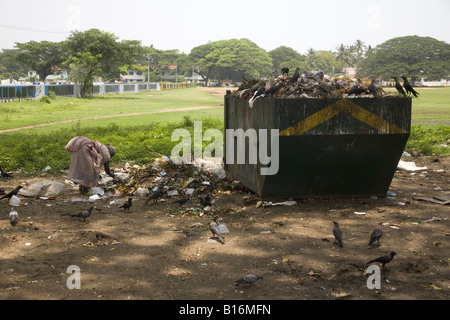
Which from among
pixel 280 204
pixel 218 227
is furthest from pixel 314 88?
pixel 218 227

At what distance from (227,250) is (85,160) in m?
3.42

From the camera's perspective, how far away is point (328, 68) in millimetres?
114125

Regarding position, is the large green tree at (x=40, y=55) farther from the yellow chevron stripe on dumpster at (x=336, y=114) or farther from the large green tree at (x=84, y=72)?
the yellow chevron stripe on dumpster at (x=336, y=114)

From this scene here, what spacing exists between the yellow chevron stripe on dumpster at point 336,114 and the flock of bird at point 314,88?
18 centimetres

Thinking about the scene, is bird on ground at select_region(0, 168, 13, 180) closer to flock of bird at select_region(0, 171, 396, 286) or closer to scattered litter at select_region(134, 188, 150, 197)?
flock of bird at select_region(0, 171, 396, 286)

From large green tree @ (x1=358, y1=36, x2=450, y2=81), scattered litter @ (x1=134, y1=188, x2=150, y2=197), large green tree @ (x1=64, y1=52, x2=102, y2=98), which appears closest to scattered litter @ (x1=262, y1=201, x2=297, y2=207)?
scattered litter @ (x1=134, y1=188, x2=150, y2=197)

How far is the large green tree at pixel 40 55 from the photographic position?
64.5m

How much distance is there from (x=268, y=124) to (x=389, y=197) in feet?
7.56

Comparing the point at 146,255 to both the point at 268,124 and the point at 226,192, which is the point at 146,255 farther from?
the point at 226,192

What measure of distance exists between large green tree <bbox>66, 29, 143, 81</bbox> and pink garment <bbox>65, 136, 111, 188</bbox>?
4094 centimetres

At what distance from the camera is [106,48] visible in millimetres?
48469

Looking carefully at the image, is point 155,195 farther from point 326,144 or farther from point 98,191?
point 326,144

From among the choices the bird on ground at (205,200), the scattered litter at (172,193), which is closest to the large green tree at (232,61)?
the scattered litter at (172,193)
